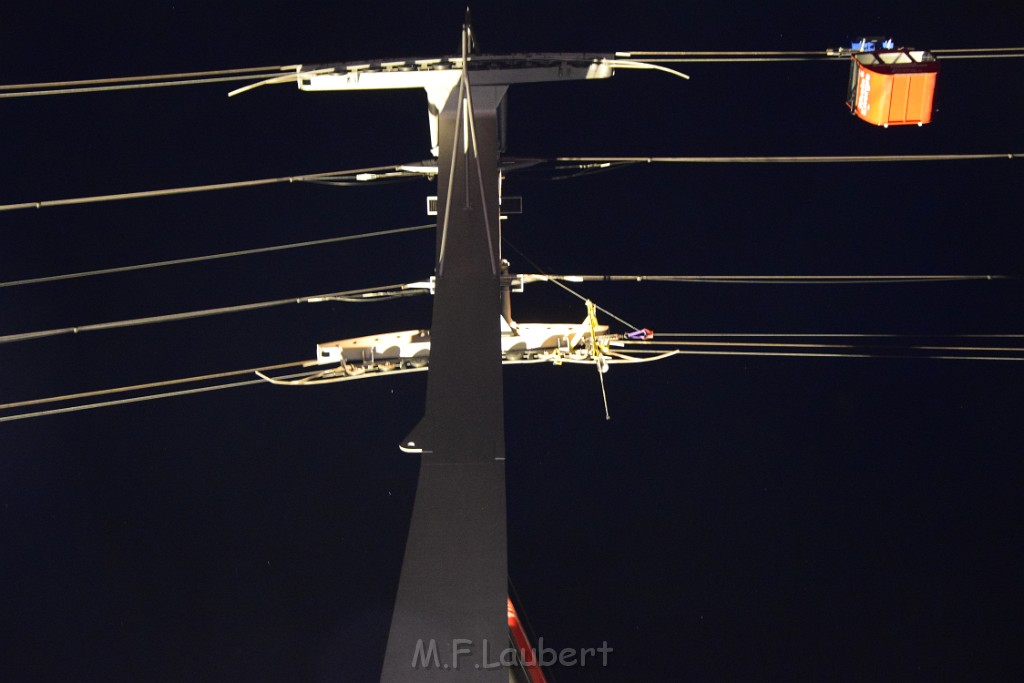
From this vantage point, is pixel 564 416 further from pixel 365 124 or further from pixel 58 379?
pixel 58 379

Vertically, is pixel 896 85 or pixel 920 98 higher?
pixel 896 85

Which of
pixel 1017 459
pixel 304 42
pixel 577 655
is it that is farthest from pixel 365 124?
pixel 1017 459

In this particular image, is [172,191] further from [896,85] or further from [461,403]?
[896,85]

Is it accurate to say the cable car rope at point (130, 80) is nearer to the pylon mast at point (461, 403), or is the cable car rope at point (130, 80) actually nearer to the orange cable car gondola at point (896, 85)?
the pylon mast at point (461, 403)

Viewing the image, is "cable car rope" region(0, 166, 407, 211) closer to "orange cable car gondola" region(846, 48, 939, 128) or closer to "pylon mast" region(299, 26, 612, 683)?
"pylon mast" region(299, 26, 612, 683)

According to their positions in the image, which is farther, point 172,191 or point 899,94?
point 899,94

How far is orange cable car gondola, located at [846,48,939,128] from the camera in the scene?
9.44 meters

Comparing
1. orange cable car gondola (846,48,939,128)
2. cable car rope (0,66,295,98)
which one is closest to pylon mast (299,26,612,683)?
cable car rope (0,66,295,98)

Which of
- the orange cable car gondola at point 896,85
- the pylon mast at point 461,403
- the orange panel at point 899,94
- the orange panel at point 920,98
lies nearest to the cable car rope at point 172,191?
the pylon mast at point 461,403

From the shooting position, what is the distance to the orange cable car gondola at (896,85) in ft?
31.0

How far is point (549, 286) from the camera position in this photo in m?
13.1

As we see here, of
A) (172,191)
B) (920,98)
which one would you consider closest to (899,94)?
(920,98)

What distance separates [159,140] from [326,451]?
167 inches

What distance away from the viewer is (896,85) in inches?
370
